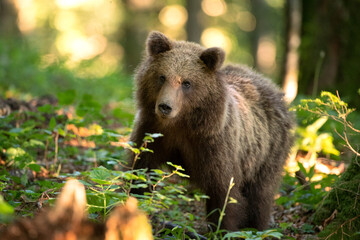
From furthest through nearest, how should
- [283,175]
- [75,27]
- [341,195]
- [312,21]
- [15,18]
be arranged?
[75,27], [15,18], [312,21], [283,175], [341,195]

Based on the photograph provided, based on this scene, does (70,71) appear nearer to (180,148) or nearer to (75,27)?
(180,148)

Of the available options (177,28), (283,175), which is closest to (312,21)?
(283,175)

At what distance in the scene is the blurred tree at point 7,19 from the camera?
15641 mm

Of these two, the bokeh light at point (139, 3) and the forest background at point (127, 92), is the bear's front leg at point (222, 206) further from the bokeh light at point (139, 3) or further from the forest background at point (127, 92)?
the bokeh light at point (139, 3)

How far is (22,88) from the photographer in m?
10.8

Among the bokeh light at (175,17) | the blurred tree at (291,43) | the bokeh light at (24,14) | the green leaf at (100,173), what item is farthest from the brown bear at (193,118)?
the bokeh light at (175,17)

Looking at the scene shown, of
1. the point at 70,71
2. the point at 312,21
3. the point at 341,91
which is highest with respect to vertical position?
the point at 312,21

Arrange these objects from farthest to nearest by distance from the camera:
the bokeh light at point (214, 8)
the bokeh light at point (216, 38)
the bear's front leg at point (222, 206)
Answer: the bokeh light at point (216, 38), the bokeh light at point (214, 8), the bear's front leg at point (222, 206)

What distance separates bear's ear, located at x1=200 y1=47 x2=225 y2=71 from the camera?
4.95 m

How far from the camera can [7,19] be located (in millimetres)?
15875

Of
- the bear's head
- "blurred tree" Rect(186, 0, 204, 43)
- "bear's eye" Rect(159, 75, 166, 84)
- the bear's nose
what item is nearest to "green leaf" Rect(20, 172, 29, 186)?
the bear's head

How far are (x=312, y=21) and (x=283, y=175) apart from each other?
553 cm

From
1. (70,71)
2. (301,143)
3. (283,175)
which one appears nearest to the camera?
(283,175)

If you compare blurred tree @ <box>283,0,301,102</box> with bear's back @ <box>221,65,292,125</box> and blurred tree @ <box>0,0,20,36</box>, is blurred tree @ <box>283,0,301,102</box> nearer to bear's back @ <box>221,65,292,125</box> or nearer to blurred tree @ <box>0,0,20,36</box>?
bear's back @ <box>221,65,292,125</box>
